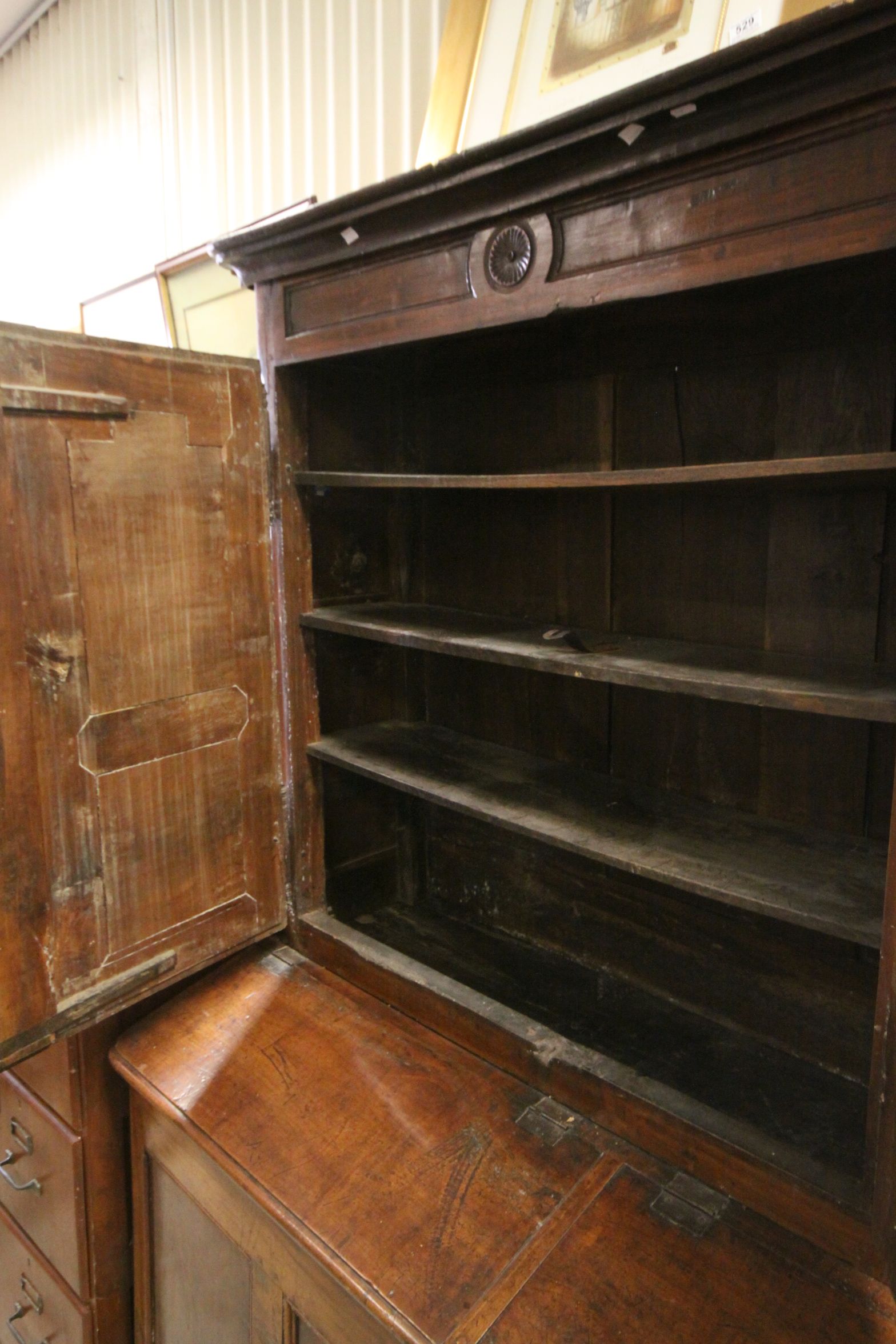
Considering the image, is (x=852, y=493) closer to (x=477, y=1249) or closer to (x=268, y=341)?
(x=268, y=341)

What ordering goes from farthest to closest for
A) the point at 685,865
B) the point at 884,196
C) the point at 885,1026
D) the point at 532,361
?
the point at 532,361 → the point at 685,865 → the point at 885,1026 → the point at 884,196

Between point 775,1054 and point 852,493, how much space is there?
895 mm

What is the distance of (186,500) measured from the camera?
51.2 inches

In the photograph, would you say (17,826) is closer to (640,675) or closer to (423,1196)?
(423,1196)

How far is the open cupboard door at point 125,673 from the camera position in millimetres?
1112

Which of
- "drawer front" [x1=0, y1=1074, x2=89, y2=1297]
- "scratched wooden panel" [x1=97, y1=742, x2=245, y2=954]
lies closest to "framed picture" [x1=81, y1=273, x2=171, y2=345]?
"scratched wooden panel" [x1=97, y1=742, x2=245, y2=954]

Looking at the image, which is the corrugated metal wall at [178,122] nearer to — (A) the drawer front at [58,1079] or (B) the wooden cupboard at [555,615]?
(B) the wooden cupboard at [555,615]

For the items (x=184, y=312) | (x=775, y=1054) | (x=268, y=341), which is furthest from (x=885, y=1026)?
(x=184, y=312)

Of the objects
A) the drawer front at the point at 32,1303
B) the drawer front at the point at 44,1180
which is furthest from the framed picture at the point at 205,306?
the drawer front at the point at 32,1303

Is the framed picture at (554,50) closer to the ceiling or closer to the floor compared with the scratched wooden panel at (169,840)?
closer to the ceiling

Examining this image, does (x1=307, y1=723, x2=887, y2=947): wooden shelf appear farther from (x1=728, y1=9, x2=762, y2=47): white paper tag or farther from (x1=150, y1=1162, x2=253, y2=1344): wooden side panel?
(x1=728, y1=9, x2=762, y2=47): white paper tag

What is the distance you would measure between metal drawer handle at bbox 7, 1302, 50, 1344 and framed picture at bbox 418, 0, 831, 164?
236 centimetres

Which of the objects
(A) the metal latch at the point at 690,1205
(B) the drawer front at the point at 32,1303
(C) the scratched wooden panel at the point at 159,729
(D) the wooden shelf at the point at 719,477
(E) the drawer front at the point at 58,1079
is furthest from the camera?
(B) the drawer front at the point at 32,1303

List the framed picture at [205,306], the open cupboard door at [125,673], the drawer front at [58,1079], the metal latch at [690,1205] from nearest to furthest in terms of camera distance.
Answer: the metal latch at [690,1205] < the open cupboard door at [125,673] < the drawer front at [58,1079] < the framed picture at [205,306]
